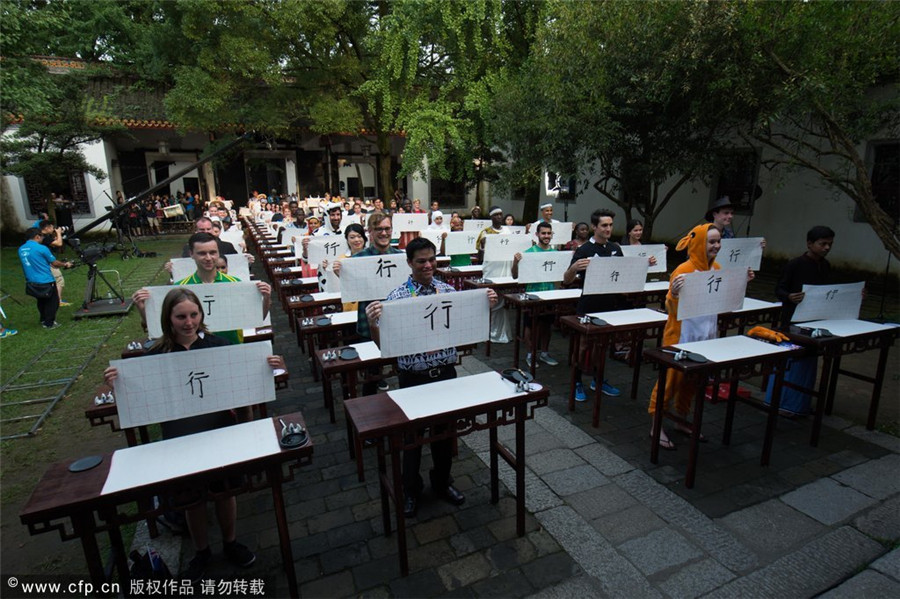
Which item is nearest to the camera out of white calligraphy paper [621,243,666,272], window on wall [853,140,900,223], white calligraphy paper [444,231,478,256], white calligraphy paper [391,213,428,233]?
white calligraphy paper [621,243,666,272]

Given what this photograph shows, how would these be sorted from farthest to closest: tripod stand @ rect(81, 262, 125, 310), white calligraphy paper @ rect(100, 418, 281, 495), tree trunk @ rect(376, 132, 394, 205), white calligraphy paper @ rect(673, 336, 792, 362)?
tree trunk @ rect(376, 132, 394, 205) → tripod stand @ rect(81, 262, 125, 310) → white calligraphy paper @ rect(673, 336, 792, 362) → white calligraphy paper @ rect(100, 418, 281, 495)

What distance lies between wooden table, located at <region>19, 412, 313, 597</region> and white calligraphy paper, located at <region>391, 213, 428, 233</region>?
9.41 m

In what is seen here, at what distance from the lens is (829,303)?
4676 millimetres

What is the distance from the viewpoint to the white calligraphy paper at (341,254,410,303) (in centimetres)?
485

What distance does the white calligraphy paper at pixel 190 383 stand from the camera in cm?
269

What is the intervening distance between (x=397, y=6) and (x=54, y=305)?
1109 centimetres

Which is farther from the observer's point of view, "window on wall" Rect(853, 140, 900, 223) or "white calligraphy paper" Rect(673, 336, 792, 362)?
"window on wall" Rect(853, 140, 900, 223)

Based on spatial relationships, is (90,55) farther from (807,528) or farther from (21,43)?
(807,528)

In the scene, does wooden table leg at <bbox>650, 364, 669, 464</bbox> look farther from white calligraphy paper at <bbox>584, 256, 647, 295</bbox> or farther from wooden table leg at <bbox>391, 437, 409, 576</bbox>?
wooden table leg at <bbox>391, 437, 409, 576</bbox>

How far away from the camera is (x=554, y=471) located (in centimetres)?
410

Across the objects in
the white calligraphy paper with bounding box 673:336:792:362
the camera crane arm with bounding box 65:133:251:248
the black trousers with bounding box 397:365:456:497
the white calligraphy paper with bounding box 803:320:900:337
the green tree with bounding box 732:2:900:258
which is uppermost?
the green tree with bounding box 732:2:900:258

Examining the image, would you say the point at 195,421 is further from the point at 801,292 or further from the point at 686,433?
the point at 801,292

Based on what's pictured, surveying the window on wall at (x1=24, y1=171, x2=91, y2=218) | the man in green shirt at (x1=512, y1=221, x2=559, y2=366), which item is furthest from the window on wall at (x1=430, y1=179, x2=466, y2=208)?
the man in green shirt at (x1=512, y1=221, x2=559, y2=366)

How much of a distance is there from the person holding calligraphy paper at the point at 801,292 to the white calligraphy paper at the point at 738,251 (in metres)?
1.10
